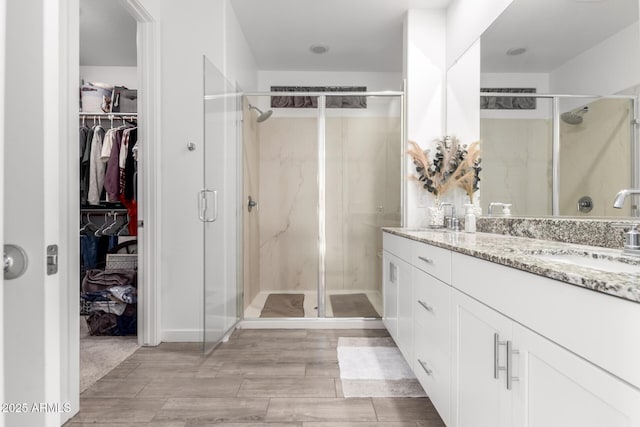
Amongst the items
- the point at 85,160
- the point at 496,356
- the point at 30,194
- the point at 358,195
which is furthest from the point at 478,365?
the point at 85,160

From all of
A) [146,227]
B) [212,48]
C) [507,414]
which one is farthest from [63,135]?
[507,414]

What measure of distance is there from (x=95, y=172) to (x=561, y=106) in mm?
3395

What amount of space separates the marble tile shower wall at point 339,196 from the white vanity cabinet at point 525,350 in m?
1.52

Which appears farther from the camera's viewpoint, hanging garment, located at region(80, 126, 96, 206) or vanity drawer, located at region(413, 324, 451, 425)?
hanging garment, located at region(80, 126, 96, 206)

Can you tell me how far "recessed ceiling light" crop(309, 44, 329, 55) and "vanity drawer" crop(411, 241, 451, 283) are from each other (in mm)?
2437

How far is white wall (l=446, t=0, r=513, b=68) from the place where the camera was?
7.30 ft

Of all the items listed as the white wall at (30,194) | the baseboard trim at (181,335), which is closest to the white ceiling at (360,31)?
the white wall at (30,194)

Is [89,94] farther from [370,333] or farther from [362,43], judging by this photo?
[370,333]

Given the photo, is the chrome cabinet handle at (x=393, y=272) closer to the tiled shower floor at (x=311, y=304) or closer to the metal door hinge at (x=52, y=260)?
the tiled shower floor at (x=311, y=304)

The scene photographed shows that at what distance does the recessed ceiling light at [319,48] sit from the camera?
3517 millimetres

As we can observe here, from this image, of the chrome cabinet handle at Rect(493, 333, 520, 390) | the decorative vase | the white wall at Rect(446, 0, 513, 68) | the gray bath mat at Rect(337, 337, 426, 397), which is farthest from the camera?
the decorative vase

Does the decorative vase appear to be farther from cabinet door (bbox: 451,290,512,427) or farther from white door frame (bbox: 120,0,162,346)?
white door frame (bbox: 120,0,162,346)

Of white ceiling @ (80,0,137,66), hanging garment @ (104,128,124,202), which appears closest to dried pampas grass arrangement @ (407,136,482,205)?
hanging garment @ (104,128,124,202)

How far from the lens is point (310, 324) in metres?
3.02
